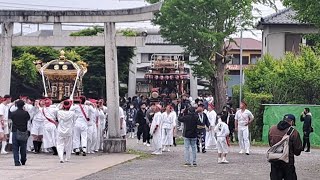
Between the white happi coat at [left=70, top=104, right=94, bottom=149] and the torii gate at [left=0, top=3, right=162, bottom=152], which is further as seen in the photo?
the torii gate at [left=0, top=3, right=162, bottom=152]

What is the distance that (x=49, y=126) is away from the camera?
24.8 metres

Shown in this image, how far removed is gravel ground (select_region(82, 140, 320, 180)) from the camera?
18562mm

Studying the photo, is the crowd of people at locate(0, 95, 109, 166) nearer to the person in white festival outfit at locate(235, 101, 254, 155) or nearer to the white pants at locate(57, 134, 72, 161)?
the white pants at locate(57, 134, 72, 161)

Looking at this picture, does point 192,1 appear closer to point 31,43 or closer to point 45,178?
point 31,43

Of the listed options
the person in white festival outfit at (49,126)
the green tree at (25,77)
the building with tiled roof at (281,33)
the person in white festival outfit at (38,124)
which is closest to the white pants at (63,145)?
the person in white festival outfit at (49,126)

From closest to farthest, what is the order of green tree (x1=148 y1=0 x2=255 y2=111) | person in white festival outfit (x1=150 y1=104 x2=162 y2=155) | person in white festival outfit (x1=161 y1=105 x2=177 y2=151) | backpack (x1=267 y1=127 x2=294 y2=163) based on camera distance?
backpack (x1=267 y1=127 x2=294 y2=163) → person in white festival outfit (x1=150 y1=104 x2=162 y2=155) → person in white festival outfit (x1=161 y1=105 x2=177 y2=151) → green tree (x1=148 y1=0 x2=255 y2=111)

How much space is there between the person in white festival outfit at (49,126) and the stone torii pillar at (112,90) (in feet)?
7.06

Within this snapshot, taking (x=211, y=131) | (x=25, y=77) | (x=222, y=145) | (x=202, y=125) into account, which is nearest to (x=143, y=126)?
(x=211, y=131)

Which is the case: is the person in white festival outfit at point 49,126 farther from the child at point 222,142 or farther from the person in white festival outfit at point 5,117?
the child at point 222,142

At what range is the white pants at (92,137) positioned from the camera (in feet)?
83.3

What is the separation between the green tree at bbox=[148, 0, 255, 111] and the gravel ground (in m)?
19.2

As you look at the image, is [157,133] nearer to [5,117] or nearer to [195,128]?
[195,128]

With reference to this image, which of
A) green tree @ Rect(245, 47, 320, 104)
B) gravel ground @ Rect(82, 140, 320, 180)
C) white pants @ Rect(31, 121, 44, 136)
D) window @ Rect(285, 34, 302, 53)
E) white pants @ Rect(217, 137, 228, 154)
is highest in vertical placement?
window @ Rect(285, 34, 302, 53)

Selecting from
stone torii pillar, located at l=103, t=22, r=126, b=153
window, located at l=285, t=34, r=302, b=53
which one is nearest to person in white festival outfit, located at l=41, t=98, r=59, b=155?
stone torii pillar, located at l=103, t=22, r=126, b=153
